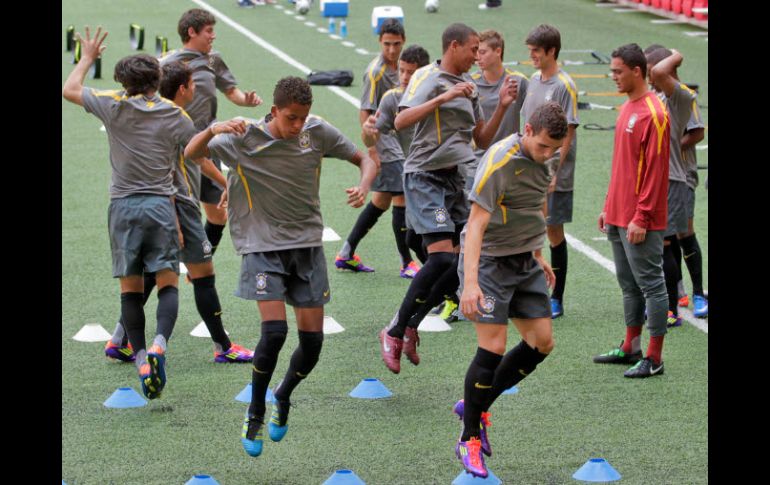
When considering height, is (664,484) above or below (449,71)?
→ below

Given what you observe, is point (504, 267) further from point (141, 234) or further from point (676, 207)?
point (676, 207)

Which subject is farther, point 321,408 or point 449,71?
point 449,71

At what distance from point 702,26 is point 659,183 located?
2006cm

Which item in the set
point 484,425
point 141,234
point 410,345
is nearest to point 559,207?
point 410,345

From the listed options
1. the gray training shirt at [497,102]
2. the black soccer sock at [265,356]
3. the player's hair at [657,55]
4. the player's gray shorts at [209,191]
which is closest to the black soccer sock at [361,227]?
the player's gray shorts at [209,191]

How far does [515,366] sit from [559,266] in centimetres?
294

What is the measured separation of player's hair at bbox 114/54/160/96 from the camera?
7.90 metres

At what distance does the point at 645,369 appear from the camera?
8312 millimetres

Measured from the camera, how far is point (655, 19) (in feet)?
94.2

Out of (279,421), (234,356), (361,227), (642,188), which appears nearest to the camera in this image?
(279,421)

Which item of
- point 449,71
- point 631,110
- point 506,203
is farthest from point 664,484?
point 449,71
